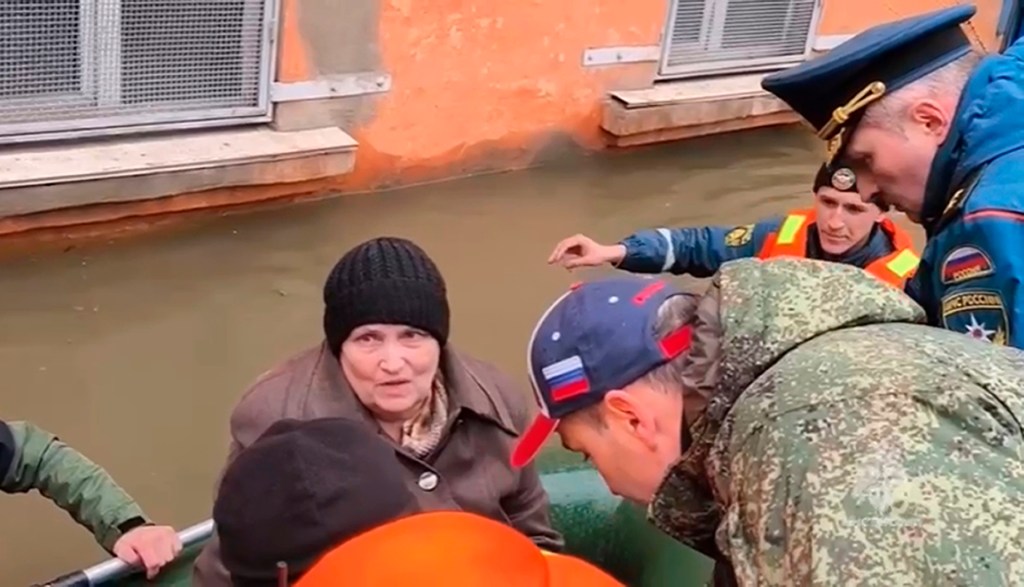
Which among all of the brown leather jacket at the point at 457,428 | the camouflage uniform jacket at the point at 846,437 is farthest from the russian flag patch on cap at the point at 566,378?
the brown leather jacket at the point at 457,428

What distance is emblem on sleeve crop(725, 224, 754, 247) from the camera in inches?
122

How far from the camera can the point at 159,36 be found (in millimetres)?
4227

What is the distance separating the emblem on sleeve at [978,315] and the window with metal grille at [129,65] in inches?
123

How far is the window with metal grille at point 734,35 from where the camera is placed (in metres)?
5.63

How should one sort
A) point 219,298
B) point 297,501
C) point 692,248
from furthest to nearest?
point 219,298 < point 692,248 < point 297,501

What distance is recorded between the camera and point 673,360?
4.03 feet

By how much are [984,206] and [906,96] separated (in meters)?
0.18

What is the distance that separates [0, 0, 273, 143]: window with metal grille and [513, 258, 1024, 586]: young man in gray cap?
10.3ft

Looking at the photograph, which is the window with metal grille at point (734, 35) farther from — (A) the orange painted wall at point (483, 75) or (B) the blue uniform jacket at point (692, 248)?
(B) the blue uniform jacket at point (692, 248)

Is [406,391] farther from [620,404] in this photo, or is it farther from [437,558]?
[437,558]

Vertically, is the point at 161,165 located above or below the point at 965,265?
below

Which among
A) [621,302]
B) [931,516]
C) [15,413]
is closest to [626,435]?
[621,302]

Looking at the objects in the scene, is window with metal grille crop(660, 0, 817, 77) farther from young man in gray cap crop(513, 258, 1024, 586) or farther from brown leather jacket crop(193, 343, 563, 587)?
young man in gray cap crop(513, 258, 1024, 586)

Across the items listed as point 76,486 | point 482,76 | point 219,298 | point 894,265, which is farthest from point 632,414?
point 482,76
